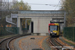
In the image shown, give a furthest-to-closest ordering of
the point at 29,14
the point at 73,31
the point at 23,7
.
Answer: the point at 23,7
the point at 29,14
the point at 73,31

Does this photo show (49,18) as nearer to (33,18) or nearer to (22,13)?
(33,18)

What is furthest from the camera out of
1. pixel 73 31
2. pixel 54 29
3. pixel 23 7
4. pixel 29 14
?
pixel 23 7

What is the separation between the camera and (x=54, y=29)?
88.9 ft

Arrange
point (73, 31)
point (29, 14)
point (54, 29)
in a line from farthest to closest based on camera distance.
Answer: point (29, 14) < point (54, 29) < point (73, 31)

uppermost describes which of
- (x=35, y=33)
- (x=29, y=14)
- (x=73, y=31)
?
(x=29, y=14)

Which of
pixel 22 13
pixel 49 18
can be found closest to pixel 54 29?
pixel 49 18

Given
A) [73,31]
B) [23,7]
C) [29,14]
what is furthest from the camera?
[23,7]

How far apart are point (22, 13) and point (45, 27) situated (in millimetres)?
7387

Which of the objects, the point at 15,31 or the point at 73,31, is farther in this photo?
the point at 15,31

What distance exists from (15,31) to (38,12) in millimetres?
8392

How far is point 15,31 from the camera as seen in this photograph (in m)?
36.8

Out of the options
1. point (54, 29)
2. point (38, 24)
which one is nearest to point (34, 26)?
point (38, 24)

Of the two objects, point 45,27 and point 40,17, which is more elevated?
point 40,17

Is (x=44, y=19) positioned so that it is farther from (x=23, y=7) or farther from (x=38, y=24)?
(x=23, y=7)
